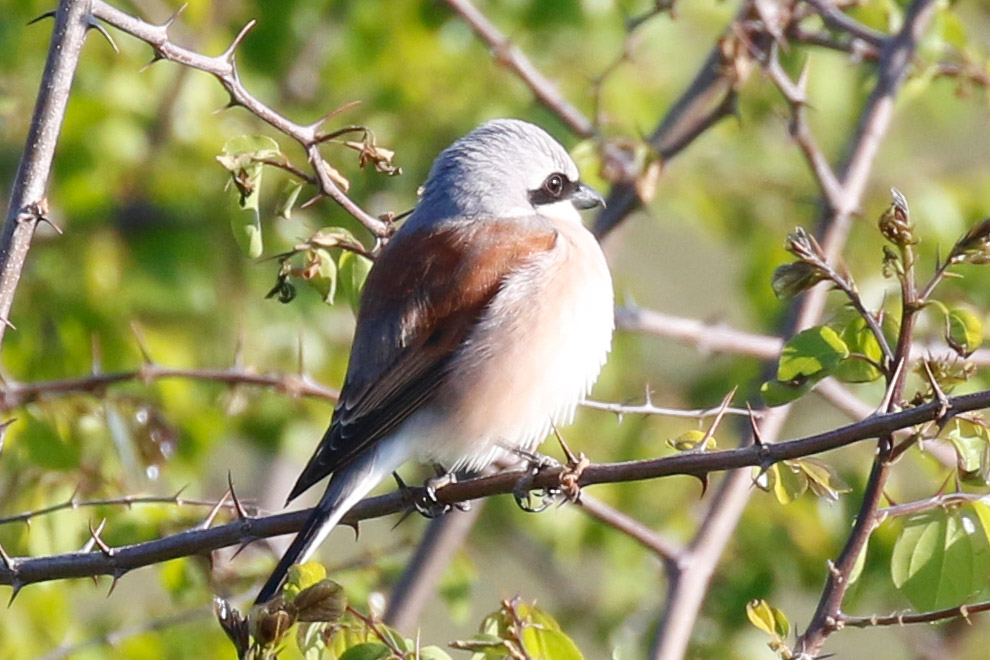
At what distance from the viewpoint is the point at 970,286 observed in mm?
4289

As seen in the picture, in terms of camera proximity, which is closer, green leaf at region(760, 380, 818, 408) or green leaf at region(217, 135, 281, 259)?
green leaf at region(760, 380, 818, 408)

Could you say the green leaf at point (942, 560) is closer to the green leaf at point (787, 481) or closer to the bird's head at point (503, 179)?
the green leaf at point (787, 481)

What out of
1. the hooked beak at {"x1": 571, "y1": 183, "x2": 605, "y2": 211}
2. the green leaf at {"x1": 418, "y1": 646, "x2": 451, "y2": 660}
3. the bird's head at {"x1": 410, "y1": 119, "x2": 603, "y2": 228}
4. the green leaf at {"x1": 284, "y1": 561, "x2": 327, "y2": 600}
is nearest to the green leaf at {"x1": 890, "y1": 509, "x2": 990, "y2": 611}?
the green leaf at {"x1": 418, "y1": 646, "x2": 451, "y2": 660}

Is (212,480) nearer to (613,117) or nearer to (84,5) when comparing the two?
(613,117)

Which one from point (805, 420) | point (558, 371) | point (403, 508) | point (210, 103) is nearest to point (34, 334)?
point (210, 103)

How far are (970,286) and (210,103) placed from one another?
2.63m

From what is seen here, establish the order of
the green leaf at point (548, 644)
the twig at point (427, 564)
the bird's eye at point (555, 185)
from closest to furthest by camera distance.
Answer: the green leaf at point (548, 644), the bird's eye at point (555, 185), the twig at point (427, 564)

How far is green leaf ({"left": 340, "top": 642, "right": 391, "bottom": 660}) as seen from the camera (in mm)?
2066

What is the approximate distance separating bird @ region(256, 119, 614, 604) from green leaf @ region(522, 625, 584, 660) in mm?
842

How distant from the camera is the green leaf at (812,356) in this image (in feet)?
6.81

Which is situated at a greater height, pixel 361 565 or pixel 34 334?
pixel 34 334

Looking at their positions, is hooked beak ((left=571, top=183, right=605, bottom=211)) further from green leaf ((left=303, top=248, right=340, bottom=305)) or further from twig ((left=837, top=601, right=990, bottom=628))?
twig ((left=837, top=601, right=990, bottom=628))

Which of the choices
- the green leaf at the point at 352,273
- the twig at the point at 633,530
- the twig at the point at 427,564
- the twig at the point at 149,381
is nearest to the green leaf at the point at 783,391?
the twig at the point at 633,530

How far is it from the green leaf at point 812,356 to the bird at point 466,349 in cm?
106
